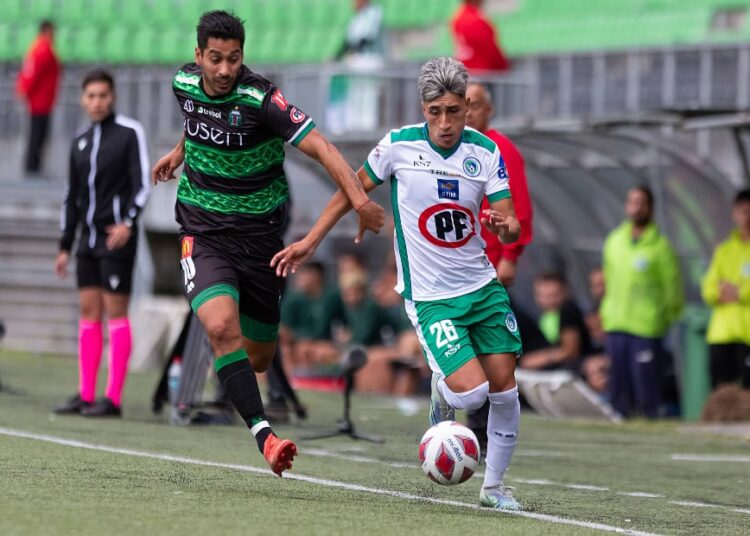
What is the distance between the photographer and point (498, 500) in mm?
7062

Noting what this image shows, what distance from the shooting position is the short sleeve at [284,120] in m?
7.41

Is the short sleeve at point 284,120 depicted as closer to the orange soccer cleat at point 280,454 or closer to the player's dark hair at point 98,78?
the orange soccer cleat at point 280,454

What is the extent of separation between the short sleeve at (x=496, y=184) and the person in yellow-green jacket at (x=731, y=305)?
6999 millimetres

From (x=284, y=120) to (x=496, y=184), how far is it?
3.34 feet

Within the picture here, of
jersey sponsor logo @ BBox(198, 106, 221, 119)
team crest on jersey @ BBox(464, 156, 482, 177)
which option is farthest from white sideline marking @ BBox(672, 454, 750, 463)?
jersey sponsor logo @ BBox(198, 106, 221, 119)

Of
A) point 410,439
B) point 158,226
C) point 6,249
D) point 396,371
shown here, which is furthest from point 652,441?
point 6,249

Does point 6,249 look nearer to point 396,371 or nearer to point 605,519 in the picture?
point 396,371

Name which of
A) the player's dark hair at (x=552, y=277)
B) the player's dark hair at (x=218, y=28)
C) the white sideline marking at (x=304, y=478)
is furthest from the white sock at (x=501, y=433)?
the player's dark hair at (x=552, y=277)

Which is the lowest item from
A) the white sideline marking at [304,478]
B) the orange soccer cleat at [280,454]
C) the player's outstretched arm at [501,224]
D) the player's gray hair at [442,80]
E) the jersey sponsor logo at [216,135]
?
the white sideline marking at [304,478]

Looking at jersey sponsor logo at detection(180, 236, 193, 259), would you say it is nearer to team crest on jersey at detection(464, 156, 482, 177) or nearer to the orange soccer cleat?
the orange soccer cleat

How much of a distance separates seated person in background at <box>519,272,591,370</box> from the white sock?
26.9 ft

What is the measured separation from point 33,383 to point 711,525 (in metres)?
8.87

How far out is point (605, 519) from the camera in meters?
6.95

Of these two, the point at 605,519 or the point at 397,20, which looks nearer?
the point at 605,519
